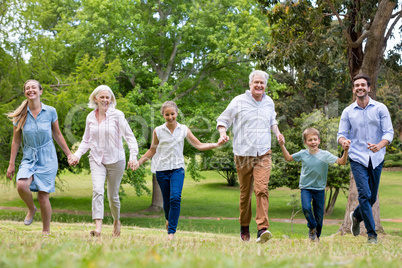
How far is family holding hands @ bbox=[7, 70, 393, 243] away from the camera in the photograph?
21.7 feet

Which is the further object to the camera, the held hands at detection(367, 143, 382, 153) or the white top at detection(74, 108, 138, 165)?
the white top at detection(74, 108, 138, 165)

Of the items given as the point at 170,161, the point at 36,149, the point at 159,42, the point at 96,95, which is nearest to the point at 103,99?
the point at 96,95

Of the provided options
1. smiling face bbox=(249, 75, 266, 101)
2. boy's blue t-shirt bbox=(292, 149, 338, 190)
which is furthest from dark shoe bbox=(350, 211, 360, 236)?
smiling face bbox=(249, 75, 266, 101)

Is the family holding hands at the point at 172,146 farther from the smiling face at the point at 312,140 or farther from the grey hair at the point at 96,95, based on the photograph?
the smiling face at the point at 312,140

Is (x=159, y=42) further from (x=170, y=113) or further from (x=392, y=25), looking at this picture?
(x=170, y=113)

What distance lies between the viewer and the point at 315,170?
754 centimetres

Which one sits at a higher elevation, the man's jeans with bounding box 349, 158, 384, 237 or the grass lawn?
the man's jeans with bounding box 349, 158, 384, 237

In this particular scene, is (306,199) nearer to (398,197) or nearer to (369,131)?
(369,131)

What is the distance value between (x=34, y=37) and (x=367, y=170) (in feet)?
50.9

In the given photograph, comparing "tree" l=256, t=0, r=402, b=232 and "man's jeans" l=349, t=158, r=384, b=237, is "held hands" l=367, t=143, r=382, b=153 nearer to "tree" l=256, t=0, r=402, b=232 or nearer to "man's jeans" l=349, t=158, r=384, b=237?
"man's jeans" l=349, t=158, r=384, b=237

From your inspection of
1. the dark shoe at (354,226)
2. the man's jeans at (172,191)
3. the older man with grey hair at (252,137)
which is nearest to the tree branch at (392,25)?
the dark shoe at (354,226)

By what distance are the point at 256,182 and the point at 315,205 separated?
1.71 metres

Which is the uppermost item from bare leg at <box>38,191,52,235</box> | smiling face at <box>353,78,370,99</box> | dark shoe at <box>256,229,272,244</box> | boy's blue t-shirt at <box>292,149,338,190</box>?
smiling face at <box>353,78,370,99</box>

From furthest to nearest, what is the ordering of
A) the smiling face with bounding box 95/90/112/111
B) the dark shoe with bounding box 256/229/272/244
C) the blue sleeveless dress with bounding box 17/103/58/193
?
the smiling face with bounding box 95/90/112/111
the blue sleeveless dress with bounding box 17/103/58/193
the dark shoe with bounding box 256/229/272/244
